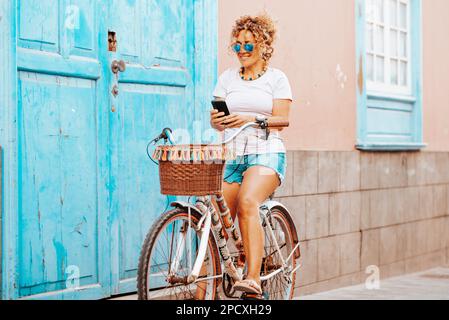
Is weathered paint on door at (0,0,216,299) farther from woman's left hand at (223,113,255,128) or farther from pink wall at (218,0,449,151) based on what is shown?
woman's left hand at (223,113,255,128)

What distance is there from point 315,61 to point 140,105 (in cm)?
245

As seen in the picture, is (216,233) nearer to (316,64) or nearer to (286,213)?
(286,213)

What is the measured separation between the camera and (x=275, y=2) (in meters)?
7.22

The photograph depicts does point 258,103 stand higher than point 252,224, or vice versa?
point 258,103

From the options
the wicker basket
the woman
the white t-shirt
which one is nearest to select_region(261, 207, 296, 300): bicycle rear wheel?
the woman

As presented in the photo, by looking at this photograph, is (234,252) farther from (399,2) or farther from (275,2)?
(399,2)

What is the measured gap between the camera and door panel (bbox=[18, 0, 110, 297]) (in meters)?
5.05

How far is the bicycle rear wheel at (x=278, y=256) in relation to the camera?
5.74m

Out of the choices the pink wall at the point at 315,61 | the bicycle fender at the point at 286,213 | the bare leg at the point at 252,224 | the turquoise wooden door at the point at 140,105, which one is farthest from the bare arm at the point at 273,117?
the pink wall at the point at 315,61

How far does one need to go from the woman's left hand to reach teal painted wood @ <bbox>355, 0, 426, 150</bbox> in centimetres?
347

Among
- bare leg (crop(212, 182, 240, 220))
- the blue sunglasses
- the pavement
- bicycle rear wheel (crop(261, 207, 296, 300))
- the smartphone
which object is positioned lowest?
the pavement

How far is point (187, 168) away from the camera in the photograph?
14.6ft

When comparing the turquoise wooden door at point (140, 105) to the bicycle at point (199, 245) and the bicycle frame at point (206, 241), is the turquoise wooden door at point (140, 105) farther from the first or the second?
the bicycle frame at point (206, 241)

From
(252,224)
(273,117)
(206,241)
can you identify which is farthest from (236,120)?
(206,241)
